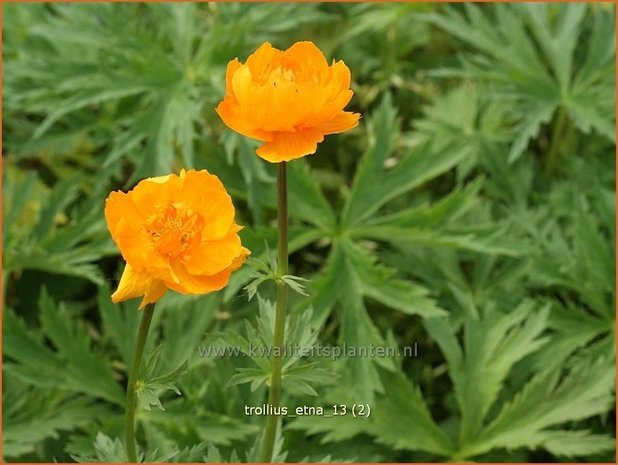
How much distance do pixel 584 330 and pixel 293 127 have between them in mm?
1007

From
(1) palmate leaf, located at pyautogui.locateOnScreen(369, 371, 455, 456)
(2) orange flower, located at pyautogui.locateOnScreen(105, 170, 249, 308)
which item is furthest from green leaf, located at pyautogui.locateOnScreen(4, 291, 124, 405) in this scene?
(2) orange flower, located at pyautogui.locateOnScreen(105, 170, 249, 308)

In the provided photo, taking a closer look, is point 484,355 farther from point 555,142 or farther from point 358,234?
point 555,142

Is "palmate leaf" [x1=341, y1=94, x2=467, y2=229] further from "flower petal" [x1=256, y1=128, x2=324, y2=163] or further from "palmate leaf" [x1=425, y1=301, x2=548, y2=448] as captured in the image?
"flower petal" [x1=256, y1=128, x2=324, y2=163]

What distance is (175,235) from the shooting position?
32.6 inches

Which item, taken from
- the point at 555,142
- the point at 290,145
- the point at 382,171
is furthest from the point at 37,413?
the point at 555,142

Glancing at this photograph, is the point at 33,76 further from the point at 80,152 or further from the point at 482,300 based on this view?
the point at 482,300

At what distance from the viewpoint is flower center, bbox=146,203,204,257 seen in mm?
822

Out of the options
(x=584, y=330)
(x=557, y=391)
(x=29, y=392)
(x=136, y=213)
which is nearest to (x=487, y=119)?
(x=584, y=330)

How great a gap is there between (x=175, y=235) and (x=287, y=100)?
0.57 ft

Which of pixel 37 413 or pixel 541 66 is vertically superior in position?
pixel 541 66

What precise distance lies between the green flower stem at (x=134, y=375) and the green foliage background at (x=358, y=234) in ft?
0.75

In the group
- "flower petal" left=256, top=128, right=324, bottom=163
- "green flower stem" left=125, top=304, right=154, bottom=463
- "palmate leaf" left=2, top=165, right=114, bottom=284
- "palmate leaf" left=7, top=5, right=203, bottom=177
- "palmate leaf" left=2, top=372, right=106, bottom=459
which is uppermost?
"palmate leaf" left=7, top=5, right=203, bottom=177

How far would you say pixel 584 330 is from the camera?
1620 millimetres

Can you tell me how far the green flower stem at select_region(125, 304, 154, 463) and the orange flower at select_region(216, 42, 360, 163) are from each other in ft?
0.69
